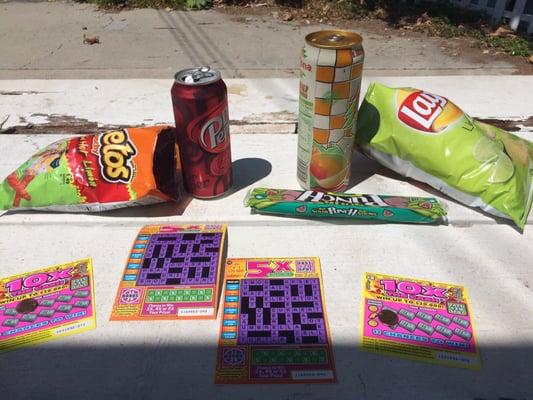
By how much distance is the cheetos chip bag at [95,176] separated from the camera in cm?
92

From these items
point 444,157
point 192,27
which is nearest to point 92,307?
point 444,157

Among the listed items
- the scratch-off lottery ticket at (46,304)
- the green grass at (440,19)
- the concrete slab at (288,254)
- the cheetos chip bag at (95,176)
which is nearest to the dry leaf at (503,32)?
the green grass at (440,19)

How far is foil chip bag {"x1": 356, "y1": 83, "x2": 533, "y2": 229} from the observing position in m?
0.94

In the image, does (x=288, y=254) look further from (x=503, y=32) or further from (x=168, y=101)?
(x=503, y=32)

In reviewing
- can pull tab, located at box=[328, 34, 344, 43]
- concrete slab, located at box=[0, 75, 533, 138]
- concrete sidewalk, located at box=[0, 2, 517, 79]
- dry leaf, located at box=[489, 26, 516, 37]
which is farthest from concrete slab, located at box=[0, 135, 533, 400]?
dry leaf, located at box=[489, 26, 516, 37]

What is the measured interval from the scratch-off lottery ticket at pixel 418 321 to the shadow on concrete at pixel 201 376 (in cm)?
2

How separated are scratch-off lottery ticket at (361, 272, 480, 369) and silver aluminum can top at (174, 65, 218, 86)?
0.53 meters

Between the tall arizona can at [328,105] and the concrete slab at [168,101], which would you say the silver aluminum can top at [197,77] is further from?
the concrete slab at [168,101]

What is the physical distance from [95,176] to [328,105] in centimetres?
54

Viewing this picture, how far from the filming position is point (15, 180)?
3.18 ft

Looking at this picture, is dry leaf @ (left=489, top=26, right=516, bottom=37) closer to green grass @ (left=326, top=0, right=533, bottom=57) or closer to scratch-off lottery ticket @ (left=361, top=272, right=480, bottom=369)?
green grass @ (left=326, top=0, right=533, bottom=57)

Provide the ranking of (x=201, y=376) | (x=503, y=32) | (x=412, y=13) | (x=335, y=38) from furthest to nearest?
(x=412, y=13) → (x=503, y=32) → (x=335, y=38) → (x=201, y=376)

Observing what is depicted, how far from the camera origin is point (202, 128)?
91 cm

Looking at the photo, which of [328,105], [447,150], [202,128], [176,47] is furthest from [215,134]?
[176,47]
